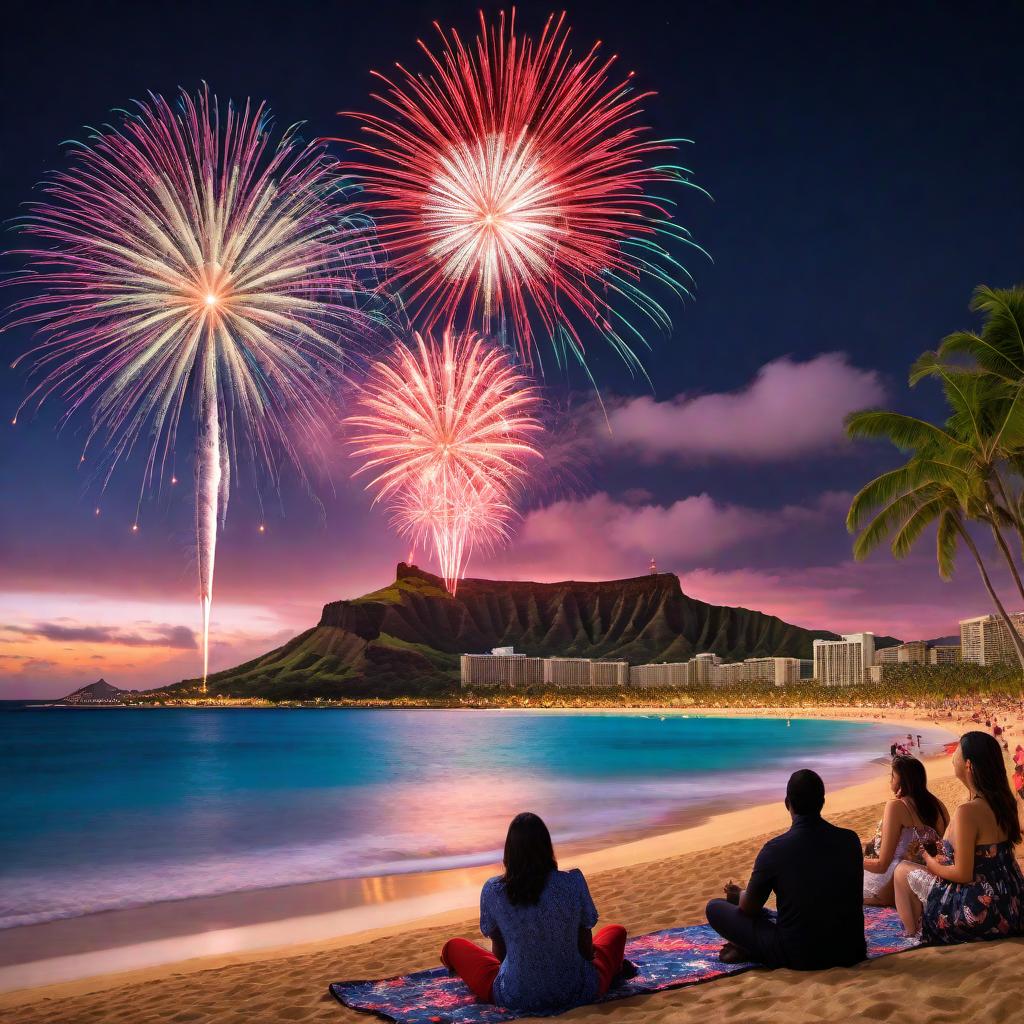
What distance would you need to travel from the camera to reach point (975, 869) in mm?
5719

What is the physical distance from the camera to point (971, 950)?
5.72 m

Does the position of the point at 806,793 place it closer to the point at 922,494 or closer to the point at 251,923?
the point at 251,923

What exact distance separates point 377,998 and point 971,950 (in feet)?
12.9

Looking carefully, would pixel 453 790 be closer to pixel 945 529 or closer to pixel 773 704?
pixel 945 529

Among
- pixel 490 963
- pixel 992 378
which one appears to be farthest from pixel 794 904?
pixel 992 378

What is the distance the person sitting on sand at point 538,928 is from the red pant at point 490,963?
0.10 ft

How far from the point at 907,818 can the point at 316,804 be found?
3127cm

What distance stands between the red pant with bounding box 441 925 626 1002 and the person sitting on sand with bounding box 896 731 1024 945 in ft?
6.72

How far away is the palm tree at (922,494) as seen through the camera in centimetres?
2192

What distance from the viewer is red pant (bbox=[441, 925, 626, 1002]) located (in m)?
5.81

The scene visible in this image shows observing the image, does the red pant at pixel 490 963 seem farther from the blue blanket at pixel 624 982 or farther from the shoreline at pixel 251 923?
the shoreline at pixel 251 923

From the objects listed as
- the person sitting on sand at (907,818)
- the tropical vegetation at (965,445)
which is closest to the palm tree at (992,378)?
the tropical vegetation at (965,445)

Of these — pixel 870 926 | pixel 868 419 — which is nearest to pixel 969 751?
pixel 870 926

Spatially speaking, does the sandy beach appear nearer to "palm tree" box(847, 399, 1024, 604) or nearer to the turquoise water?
the turquoise water
